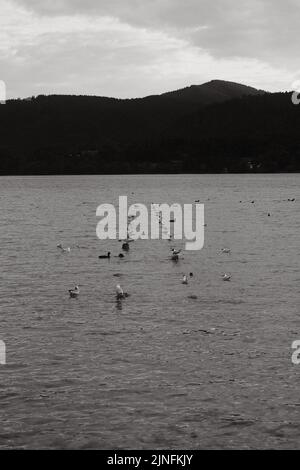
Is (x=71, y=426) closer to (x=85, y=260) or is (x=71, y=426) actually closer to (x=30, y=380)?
(x=30, y=380)

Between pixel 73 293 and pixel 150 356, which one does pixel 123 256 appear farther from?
pixel 150 356

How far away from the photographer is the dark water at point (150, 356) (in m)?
14.8

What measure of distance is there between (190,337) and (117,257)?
21.1 metres

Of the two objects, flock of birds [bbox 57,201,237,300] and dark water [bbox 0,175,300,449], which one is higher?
flock of birds [bbox 57,201,237,300]

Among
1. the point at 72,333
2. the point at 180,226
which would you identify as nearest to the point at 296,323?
the point at 72,333

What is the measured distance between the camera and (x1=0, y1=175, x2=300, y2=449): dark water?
14.8m

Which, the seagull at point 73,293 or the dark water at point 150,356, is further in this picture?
the seagull at point 73,293

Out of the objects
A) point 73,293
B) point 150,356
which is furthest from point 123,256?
point 150,356

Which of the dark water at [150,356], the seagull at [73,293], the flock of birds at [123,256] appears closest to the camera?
the dark water at [150,356]

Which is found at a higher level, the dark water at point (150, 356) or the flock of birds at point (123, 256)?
the flock of birds at point (123, 256)

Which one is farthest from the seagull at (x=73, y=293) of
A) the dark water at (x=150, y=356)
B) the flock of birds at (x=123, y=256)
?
the dark water at (x=150, y=356)

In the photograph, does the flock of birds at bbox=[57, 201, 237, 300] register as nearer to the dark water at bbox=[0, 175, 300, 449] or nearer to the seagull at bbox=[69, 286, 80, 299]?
the seagull at bbox=[69, 286, 80, 299]

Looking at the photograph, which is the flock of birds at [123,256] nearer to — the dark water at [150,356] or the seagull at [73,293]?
the seagull at [73,293]

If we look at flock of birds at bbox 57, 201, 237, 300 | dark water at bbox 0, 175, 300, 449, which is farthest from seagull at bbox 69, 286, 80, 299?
dark water at bbox 0, 175, 300, 449
